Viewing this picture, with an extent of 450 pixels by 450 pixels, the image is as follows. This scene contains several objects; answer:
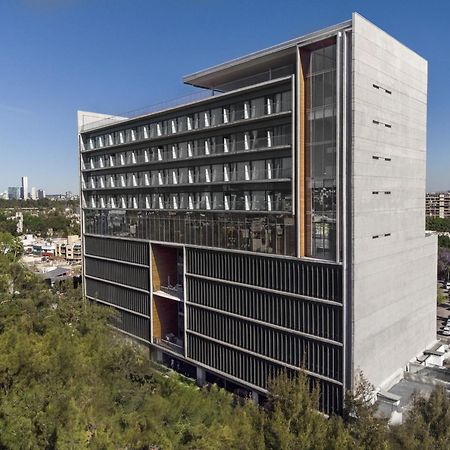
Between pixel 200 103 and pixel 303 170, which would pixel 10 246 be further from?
pixel 303 170

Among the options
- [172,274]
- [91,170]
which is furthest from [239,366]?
[91,170]

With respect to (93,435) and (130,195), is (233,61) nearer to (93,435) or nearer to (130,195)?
(130,195)

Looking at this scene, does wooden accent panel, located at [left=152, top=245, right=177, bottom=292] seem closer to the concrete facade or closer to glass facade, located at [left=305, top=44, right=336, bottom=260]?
glass facade, located at [left=305, top=44, right=336, bottom=260]

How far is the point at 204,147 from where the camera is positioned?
103 feet

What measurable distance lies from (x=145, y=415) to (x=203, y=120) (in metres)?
20.1

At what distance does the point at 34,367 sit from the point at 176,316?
20.5 metres

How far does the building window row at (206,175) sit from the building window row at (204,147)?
36.2 inches

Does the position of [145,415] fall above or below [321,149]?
below

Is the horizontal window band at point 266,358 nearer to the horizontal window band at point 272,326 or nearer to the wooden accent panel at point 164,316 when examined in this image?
the horizontal window band at point 272,326

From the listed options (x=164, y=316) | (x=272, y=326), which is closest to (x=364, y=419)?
(x=272, y=326)

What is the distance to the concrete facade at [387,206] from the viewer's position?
23.5 metres

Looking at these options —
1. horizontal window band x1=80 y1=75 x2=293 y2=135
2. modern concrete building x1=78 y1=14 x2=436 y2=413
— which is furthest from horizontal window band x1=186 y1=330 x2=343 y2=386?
horizontal window band x1=80 y1=75 x2=293 y2=135

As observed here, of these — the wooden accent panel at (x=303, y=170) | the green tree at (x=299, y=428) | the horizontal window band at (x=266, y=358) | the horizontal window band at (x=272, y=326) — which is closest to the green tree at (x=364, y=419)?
the green tree at (x=299, y=428)

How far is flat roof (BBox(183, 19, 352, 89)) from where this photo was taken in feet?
78.4
